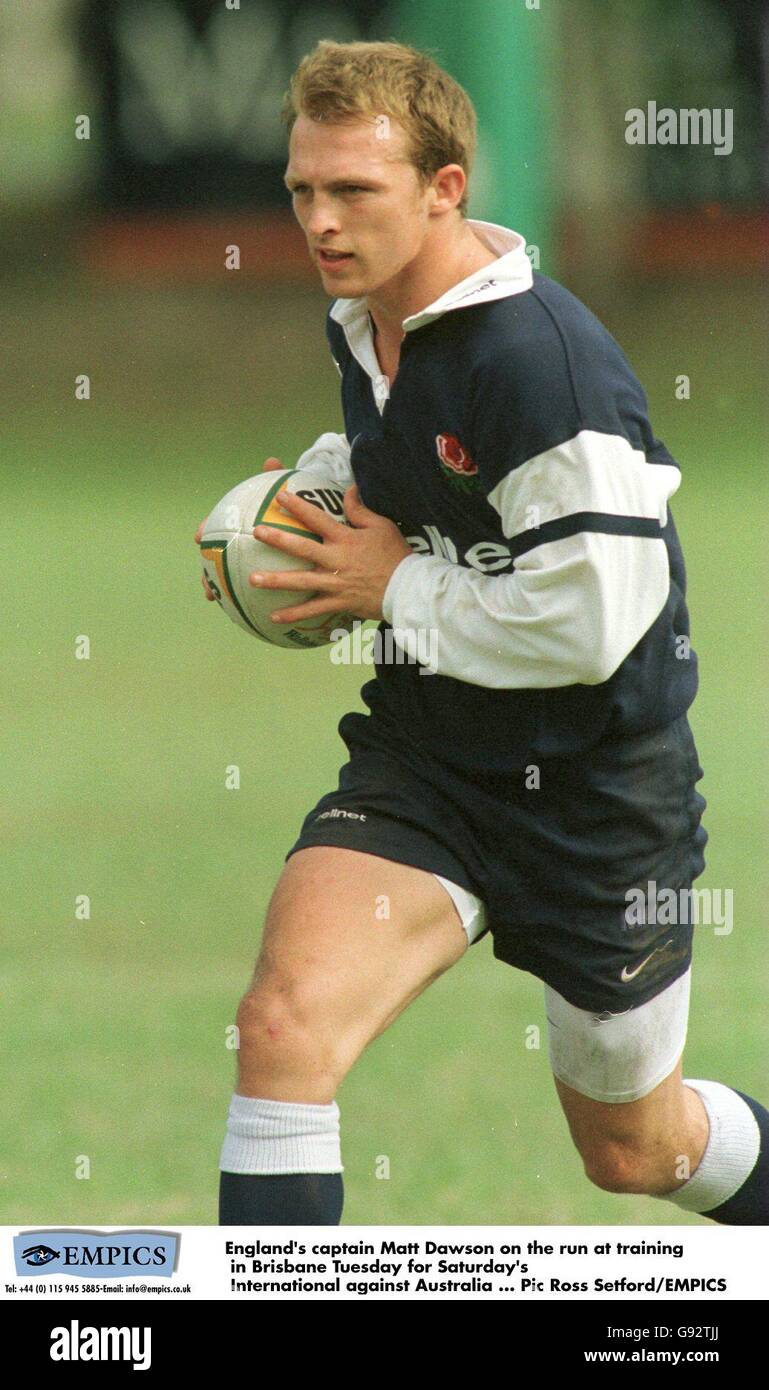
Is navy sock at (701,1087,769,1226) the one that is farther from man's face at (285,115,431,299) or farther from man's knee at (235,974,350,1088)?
man's face at (285,115,431,299)

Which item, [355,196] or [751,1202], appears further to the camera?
[751,1202]

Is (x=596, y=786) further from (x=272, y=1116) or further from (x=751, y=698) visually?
(x=751, y=698)

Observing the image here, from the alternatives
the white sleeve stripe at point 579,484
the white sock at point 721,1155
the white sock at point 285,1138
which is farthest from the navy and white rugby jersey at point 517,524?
the white sock at point 721,1155

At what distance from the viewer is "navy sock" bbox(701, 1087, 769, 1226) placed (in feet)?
12.4

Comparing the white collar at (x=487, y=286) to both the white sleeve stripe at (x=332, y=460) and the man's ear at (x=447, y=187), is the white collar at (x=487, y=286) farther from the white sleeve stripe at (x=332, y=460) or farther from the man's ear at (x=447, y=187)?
the white sleeve stripe at (x=332, y=460)

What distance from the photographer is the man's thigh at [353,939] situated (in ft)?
9.67

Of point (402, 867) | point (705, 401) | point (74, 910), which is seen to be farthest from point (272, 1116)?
point (705, 401)

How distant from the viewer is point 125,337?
19.7 meters

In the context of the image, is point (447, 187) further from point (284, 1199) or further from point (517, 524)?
point (284, 1199)

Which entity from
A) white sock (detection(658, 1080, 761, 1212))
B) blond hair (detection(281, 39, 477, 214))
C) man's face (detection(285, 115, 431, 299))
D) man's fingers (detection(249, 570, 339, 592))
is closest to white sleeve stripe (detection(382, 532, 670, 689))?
man's fingers (detection(249, 570, 339, 592))

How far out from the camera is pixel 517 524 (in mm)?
2996

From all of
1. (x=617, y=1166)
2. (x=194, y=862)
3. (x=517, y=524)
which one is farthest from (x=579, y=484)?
(x=194, y=862)
